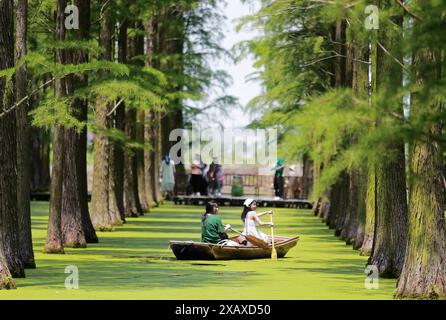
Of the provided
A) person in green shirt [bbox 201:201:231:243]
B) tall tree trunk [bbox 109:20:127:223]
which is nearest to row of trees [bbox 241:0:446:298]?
person in green shirt [bbox 201:201:231:243]

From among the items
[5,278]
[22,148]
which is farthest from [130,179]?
[5,278]

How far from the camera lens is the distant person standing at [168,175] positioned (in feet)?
205

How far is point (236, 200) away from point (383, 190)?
36.6m

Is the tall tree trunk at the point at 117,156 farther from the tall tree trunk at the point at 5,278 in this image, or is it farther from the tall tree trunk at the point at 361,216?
the tall tree trunk at the point at 5,278

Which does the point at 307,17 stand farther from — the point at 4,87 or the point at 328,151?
the point at 328,151

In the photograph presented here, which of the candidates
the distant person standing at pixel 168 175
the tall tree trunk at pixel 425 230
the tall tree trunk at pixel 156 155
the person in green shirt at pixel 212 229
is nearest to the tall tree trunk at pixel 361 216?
the person in green shirt at pixel 212 229

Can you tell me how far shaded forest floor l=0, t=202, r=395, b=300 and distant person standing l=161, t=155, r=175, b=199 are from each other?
23939 millimetres

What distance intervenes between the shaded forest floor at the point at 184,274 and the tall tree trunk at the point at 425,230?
0.60 meters

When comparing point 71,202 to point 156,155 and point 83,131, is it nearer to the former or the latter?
point 83,131

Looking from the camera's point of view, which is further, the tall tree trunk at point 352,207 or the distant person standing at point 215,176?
the distant person standing at point 215,176

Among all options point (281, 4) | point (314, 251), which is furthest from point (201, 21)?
point (281, 4)

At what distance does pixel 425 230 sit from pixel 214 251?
26.5 feet

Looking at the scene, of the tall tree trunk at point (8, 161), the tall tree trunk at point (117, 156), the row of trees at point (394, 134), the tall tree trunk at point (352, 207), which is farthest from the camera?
the tall tree trunk at point (117, 156)

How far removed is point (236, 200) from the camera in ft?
204
